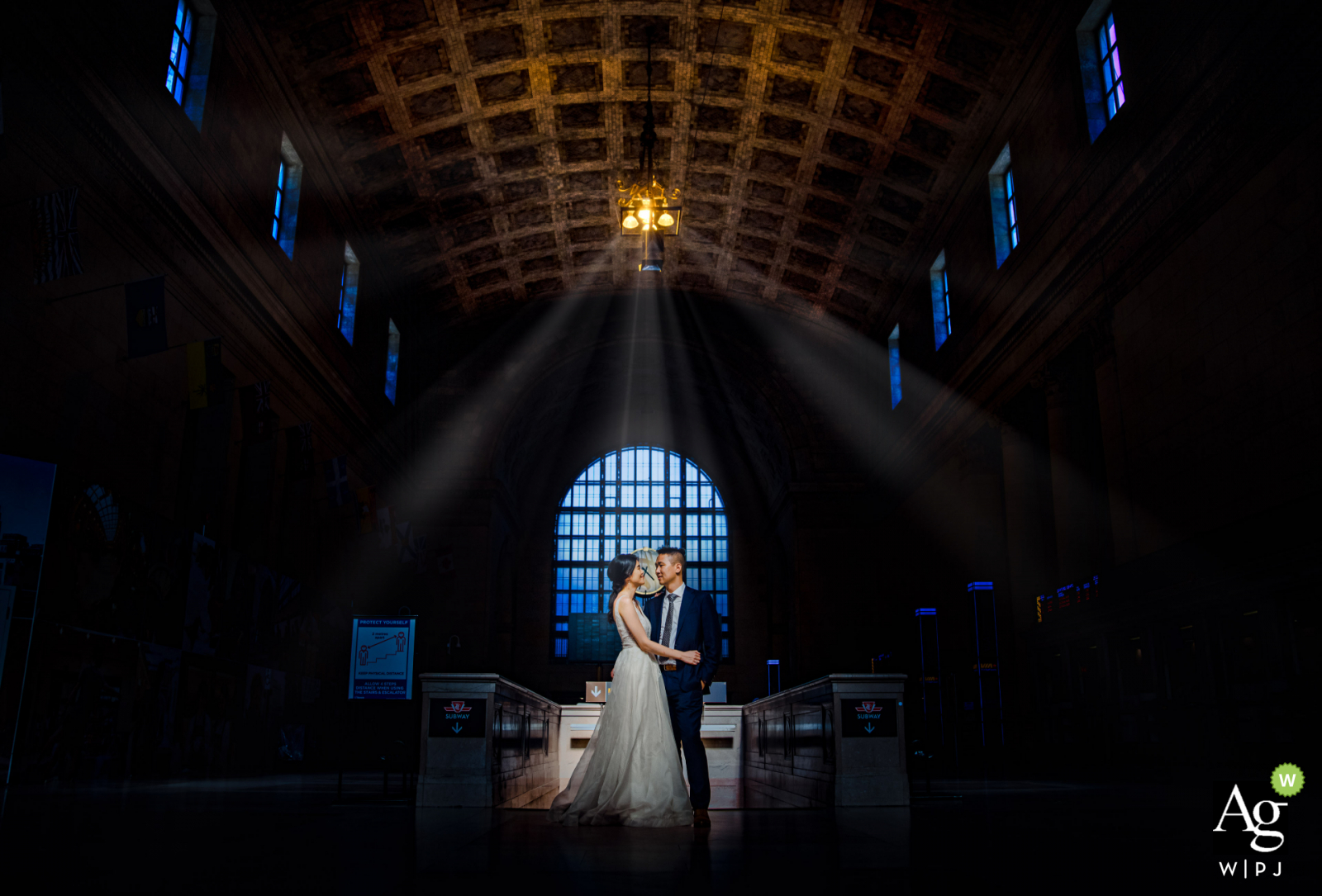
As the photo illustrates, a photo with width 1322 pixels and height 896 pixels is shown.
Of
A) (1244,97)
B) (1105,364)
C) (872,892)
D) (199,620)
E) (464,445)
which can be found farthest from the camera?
(464,445)

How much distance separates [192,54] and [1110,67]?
11584mm

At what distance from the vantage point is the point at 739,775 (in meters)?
16.2

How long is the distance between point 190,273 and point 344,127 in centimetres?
486

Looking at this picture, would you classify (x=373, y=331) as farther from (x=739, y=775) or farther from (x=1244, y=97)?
(x=1244, y=97)

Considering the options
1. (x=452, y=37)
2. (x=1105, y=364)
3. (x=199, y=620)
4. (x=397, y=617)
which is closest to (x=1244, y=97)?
(x=1105, y=364)

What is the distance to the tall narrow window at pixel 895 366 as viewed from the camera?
69.9ft

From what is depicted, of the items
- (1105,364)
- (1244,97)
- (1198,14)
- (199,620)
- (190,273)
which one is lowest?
(199,620)

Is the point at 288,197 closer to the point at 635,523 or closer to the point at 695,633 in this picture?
the point at 695,633

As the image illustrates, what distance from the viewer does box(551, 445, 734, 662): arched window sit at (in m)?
27.7

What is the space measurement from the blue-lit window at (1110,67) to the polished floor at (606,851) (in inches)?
359

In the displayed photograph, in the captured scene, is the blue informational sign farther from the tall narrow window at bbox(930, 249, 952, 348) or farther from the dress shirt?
the dress shirt

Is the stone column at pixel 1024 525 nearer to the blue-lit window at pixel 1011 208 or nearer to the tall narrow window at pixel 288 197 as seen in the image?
the blue-lit window at pixel 1011 208

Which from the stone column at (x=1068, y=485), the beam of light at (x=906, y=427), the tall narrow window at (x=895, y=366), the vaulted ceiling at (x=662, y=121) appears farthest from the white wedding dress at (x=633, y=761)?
the tall narrow window at (x=895, y=366)

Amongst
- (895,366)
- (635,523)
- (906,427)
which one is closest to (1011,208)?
(906,427)
